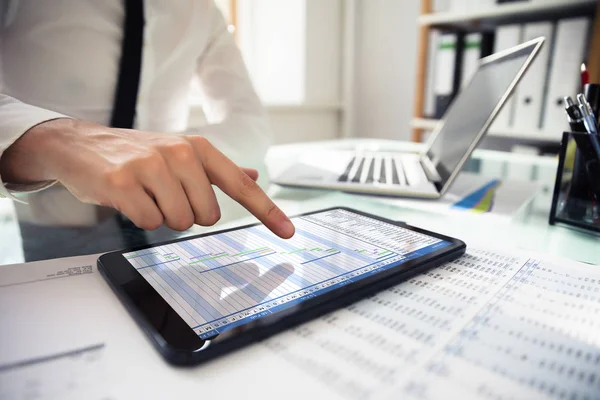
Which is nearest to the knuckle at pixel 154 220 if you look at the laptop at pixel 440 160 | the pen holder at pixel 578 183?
the laptop at pixel 440 160

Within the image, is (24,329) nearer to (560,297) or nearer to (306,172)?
(560,297)

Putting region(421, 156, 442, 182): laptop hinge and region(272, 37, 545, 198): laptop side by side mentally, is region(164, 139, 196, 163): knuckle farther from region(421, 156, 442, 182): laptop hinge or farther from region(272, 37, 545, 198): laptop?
region(421, 156, 442, 182): laptop hinge

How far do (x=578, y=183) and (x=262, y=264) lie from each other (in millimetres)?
372

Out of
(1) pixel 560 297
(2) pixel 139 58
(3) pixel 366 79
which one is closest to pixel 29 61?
(2) pixel 139 58

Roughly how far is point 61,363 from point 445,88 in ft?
4.82

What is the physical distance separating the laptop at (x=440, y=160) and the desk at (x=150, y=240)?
0.04 meters

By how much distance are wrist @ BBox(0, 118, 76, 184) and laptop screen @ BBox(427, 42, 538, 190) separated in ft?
1.60

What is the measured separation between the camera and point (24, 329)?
23cm

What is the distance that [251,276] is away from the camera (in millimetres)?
288

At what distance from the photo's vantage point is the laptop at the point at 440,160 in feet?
1.81

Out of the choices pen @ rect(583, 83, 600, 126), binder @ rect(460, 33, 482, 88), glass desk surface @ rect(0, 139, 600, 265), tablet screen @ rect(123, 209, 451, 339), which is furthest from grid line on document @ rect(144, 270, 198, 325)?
binder @ rect(460, 33, 482, 88)

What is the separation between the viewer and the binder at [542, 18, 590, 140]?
110cm

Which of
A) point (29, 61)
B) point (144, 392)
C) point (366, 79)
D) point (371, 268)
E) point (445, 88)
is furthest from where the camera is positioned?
point (366, 79)

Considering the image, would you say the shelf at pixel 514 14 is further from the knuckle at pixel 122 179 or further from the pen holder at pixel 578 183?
the knuckle at pixel 122 179
